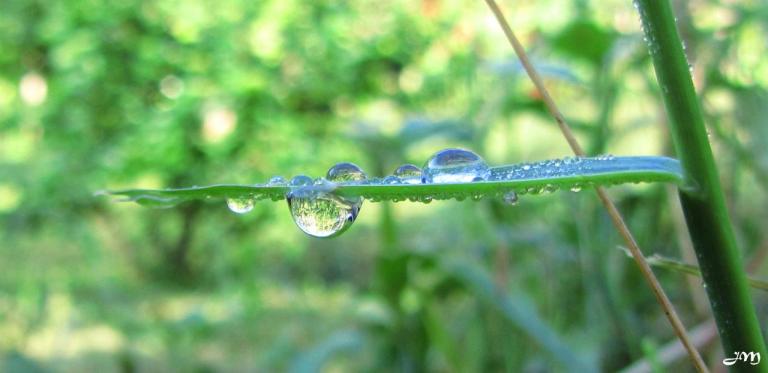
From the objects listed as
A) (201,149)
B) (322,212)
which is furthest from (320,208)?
(201,149)

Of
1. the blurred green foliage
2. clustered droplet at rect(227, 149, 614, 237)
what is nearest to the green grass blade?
clustered droplet at rect(227, 149, 614, 237)

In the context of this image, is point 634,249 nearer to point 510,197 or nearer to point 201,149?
point 510,197

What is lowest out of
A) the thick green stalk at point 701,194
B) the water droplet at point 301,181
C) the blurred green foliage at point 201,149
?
the thick green stalk at point 701,194

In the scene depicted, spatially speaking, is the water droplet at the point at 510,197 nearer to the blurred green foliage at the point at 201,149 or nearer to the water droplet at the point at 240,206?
the water droplet at the point at 240,206

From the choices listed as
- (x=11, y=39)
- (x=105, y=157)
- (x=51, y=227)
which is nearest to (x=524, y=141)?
(x=105, y=157)

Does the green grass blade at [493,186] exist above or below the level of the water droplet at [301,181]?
below

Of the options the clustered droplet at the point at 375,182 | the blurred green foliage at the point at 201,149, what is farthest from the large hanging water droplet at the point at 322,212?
the blurred green foliage at the point at 201,149

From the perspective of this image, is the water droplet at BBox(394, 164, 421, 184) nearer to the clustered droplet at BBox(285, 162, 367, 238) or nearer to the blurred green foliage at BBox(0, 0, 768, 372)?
the clustered droplet at BBox(285, 162, 367, 238)
